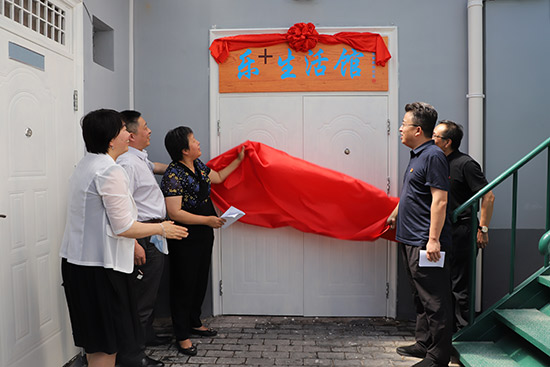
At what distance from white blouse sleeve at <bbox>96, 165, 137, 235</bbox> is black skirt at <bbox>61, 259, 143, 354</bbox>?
0.28 m

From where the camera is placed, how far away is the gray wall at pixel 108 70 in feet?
11.8

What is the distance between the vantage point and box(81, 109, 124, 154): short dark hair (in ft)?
8.13

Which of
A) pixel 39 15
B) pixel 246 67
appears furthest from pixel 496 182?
pixel 39 15

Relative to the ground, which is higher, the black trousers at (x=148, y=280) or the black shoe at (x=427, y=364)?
the black trousers at (x=148, y=280)

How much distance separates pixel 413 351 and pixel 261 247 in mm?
1632

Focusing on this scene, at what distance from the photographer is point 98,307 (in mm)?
2496

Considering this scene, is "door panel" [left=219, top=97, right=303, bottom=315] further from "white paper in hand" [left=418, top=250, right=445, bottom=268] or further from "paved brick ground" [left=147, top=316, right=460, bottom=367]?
"white paper in hand" [left=418, top=250, right=445, bottom=268]

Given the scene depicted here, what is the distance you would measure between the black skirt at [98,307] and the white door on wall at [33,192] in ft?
1.58

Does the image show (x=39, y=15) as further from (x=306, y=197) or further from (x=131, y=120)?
(x=306, y=197)

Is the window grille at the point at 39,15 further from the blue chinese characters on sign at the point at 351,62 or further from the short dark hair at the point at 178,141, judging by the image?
the blue chinese characters on sign at the point at 351,62

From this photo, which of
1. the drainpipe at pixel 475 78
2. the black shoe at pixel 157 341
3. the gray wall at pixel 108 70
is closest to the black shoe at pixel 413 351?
the drainpipe at pixel 475 78

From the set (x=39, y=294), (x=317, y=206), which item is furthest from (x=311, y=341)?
(x=39, y=294)

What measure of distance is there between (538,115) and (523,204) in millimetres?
807

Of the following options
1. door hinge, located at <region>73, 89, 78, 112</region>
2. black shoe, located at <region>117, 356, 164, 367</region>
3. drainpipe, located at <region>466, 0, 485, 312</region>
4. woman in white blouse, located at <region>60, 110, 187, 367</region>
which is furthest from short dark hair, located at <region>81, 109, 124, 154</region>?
drainpipe, located at <region>466, 0, 485, 312</region>
